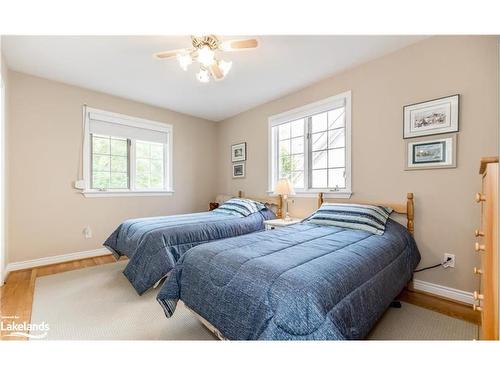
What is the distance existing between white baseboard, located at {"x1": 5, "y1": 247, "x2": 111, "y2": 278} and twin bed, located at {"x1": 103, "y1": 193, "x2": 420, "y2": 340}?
241 centimetres

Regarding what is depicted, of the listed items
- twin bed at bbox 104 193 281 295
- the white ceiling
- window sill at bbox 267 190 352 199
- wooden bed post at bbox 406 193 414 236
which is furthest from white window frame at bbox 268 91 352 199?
twin bed at bbox 104 193 281 295

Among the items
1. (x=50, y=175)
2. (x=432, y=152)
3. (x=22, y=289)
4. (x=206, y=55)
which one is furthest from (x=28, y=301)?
(x=432, y=152)

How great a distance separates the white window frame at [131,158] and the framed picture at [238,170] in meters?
1.15

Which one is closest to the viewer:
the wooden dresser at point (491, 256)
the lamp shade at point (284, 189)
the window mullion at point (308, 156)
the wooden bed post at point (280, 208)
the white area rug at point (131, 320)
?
the wooden dresser at point (491, 256)

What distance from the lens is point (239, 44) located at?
182 cm

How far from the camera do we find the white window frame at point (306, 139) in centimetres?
269

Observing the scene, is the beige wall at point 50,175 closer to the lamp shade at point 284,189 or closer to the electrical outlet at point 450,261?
the lamp shade at point 284,189

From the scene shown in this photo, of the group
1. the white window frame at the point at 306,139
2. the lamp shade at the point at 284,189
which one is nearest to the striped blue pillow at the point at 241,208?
the white window frame at the point at 306,139

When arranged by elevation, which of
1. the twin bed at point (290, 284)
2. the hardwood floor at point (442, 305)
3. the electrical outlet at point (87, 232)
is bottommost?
the hardwood floor at point (442, 305)

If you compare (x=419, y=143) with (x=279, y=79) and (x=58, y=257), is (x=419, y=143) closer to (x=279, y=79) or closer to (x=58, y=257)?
(x=279, y=79)

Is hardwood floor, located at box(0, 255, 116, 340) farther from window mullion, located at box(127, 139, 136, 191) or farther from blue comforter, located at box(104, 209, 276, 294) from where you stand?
window mullion, located at box(127, 139, 136, 191)

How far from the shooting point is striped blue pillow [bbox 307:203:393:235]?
6.69 feet

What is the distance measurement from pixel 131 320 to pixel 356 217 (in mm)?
2069

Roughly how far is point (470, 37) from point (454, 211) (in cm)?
146
